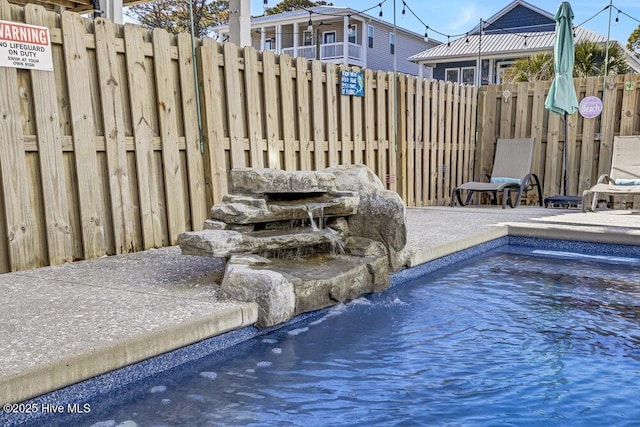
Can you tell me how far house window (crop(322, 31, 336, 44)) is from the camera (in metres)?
23.0

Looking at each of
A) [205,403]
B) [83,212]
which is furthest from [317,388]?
[83,212]

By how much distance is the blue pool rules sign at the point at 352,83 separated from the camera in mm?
6535

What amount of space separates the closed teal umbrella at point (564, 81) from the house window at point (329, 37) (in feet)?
51.4

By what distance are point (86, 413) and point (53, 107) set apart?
8.44ft

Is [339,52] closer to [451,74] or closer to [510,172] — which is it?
[451,74]

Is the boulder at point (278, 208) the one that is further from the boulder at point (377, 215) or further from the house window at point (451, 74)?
the house window at point (451, 74)

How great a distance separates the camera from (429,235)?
17.7ft

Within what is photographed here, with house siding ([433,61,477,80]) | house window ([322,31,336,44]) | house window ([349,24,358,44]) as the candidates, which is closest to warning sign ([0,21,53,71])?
house siding ([433,61,477,80])

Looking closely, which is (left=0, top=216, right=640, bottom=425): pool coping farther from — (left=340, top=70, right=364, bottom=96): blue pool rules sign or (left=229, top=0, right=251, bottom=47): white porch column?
(left=229, top=0, right=251, bottom=47): white porch column

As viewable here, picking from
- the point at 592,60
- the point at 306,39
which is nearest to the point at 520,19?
the point at 592,60

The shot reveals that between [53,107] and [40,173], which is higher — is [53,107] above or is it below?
above

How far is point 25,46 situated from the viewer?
3.74 meters

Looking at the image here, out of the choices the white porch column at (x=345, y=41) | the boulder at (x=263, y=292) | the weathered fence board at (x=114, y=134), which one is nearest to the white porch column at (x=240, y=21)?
the weathered fence board at (x=114, y=134)

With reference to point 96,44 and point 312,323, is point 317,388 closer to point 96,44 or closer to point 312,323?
point 312,323
